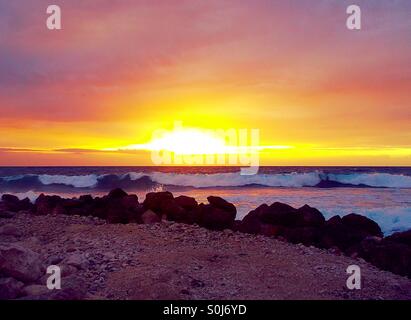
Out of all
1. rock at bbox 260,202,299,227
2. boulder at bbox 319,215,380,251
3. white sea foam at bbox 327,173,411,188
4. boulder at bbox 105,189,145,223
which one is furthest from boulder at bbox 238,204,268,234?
white sea foam at bbox 327,173,411,188

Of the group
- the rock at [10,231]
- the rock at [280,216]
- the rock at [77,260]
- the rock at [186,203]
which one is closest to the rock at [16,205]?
the rock at [10,231]

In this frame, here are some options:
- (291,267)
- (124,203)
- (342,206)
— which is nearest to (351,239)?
(291,267)

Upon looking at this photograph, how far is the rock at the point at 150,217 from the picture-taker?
11.8m

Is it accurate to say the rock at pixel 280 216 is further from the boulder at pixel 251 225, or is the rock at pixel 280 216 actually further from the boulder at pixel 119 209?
the boulder at pixel 119 209

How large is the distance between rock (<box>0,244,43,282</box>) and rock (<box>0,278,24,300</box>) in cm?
27

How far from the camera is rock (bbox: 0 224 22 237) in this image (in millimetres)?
10969

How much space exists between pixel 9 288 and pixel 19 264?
1.96 ft

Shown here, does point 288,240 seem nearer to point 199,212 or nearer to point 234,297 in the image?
point 199,212

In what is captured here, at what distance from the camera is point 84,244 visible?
31.7ft

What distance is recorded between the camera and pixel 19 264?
724 cm

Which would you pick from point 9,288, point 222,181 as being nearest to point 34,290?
point 9,288

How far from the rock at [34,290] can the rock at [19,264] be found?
0.31 metres

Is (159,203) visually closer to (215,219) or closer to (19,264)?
(215,219)
